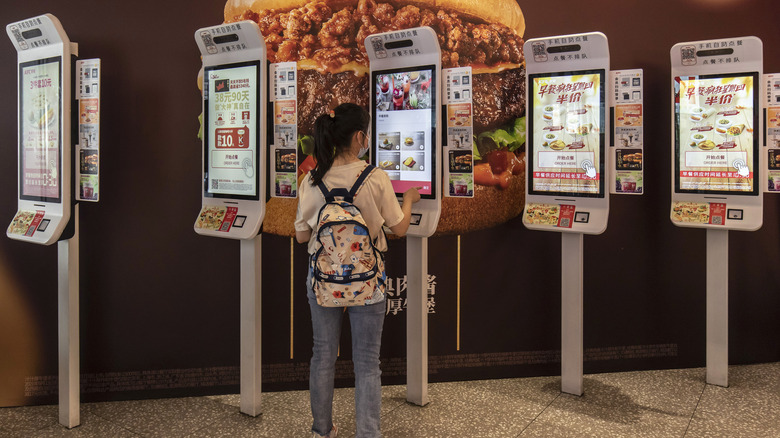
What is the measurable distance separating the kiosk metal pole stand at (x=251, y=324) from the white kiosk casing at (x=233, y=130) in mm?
206

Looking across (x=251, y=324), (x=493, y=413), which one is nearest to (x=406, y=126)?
(x=251, y=324)

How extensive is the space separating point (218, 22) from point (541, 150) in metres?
2.09

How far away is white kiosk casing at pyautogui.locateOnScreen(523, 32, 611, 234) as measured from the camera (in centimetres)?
365

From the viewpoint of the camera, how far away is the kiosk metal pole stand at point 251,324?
11.7 ft

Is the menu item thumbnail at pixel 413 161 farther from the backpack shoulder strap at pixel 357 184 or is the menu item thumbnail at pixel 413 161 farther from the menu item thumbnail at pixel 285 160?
the backpack shoulder strap at pixel 357 184

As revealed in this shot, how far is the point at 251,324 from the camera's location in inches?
141

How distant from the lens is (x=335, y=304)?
2719mm

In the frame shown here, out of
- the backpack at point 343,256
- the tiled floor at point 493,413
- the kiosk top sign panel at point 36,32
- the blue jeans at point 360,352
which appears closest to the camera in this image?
the backpack at point 343,256

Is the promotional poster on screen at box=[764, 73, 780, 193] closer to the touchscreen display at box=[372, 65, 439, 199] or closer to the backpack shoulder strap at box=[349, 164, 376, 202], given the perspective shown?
the touchscreen display at box=[372, 65, 439, 199]

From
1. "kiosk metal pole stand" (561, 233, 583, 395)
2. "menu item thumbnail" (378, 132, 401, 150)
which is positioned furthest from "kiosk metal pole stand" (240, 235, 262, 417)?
"kiosk metal pole stand" (561, 233, 583, 395)

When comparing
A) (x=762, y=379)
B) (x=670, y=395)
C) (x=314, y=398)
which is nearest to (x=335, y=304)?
(x=314, y=398)

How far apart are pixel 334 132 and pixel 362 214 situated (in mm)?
371

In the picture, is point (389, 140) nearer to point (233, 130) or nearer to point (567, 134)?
point (233, 130)

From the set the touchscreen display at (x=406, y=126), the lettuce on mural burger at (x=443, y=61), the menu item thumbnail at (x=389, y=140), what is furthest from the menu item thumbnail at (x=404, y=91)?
the lettuce on mural burger at (x=443, y=61)
